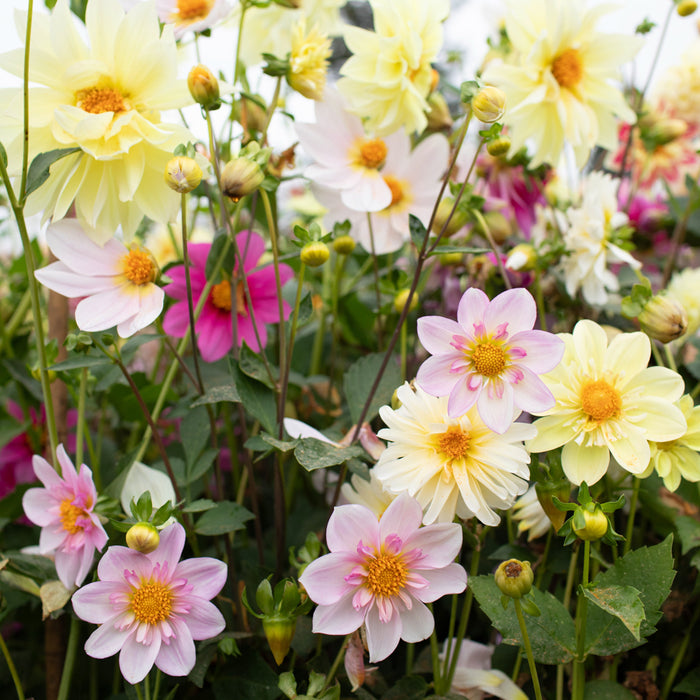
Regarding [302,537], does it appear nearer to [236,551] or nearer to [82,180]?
[236,551]

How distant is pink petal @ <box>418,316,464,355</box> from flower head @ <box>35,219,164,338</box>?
0.61ft

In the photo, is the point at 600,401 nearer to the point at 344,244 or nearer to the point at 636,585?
the point at 636,585

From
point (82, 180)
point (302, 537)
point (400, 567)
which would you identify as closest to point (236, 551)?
point (302, 537)

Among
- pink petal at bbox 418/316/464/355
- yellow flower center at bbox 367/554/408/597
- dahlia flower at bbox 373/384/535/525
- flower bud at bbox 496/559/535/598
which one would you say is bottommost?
yellow flower center at bbox 367/554/408/597

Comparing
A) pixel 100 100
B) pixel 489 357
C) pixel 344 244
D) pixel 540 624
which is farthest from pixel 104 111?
pixel 540 624

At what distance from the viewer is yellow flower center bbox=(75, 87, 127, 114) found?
46 cm

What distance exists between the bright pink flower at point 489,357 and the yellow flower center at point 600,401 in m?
0.06

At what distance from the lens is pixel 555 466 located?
1.34 ft

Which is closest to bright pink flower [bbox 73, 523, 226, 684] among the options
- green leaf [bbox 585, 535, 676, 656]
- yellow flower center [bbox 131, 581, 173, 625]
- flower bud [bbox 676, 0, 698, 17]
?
yellow flower center [bbox 131, 581, 173, 625]

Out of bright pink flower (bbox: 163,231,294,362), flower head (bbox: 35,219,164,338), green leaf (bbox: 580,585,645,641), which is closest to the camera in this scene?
green leaf (bbox: 580,585,645,641)

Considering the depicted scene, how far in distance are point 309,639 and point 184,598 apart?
4.2 inches

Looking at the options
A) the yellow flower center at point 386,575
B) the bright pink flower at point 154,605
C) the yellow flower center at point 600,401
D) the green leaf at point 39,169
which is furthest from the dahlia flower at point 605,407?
the green leaf at point 39,169

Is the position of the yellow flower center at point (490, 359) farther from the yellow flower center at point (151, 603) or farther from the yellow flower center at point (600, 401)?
the yellow flower center at point (151, 603)

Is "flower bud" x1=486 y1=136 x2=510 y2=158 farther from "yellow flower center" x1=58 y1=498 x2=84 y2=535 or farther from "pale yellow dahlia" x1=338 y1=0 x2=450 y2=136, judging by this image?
"yellow flower center" x1=58 y1=498 x2=84 y2=535
